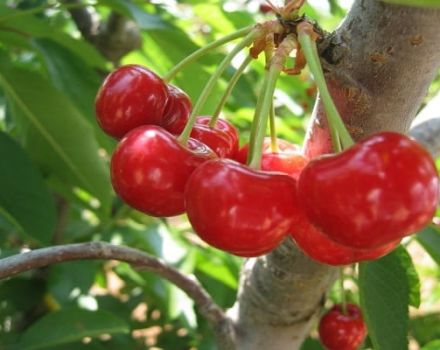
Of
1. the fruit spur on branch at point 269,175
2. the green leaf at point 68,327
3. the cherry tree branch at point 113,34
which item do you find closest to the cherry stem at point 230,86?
the fruit spur on branch at point 269,175

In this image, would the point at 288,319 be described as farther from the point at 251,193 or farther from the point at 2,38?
the point at 2,38

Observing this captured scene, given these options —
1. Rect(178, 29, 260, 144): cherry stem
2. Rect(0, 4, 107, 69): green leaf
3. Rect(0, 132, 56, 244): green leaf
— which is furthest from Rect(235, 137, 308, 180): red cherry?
Rect(0, 4, 107, 69): green leaf

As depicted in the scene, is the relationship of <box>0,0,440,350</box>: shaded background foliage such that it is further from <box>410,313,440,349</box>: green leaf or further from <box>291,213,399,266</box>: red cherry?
<box>291,213,399,266</box>: red cherry

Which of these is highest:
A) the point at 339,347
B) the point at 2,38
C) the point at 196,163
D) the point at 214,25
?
the point at 196,163

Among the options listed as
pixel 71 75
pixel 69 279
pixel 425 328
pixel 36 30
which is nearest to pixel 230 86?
pixel 71 75

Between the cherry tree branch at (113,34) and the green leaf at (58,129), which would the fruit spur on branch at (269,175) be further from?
the cherry tree branch at (113,34)

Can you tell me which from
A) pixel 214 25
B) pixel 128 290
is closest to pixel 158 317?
pixel 128 290
